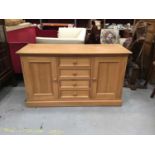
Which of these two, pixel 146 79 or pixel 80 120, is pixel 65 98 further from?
pixel 146 79

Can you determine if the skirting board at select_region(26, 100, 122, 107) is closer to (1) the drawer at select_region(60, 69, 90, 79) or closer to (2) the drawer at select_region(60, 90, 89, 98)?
(2) the drawer at select_region(60, 90, 89, 98)

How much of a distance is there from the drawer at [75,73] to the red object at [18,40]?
3.22 ft

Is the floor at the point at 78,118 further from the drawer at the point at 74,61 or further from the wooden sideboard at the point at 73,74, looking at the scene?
the drawer at the point at 74,61

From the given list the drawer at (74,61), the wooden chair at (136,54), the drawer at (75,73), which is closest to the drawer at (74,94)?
the drawer at (75,73)

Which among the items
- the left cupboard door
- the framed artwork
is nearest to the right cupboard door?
the left cupboard door

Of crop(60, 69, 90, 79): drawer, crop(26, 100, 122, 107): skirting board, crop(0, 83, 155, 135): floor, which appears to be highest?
crop(60, 69, 90, 79): drawer

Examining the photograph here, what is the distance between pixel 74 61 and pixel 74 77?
214 mm

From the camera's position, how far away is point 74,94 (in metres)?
2.10

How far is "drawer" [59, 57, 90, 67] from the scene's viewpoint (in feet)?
6.16

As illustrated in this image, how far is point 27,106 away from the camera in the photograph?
6.98 feet

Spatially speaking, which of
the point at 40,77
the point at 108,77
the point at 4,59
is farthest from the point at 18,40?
the point at 108,77

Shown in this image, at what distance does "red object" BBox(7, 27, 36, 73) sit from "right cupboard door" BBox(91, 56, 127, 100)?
1.31 m

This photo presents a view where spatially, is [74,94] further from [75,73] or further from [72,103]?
[75,73]

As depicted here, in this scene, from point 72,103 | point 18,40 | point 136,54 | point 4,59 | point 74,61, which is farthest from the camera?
point 18,40
